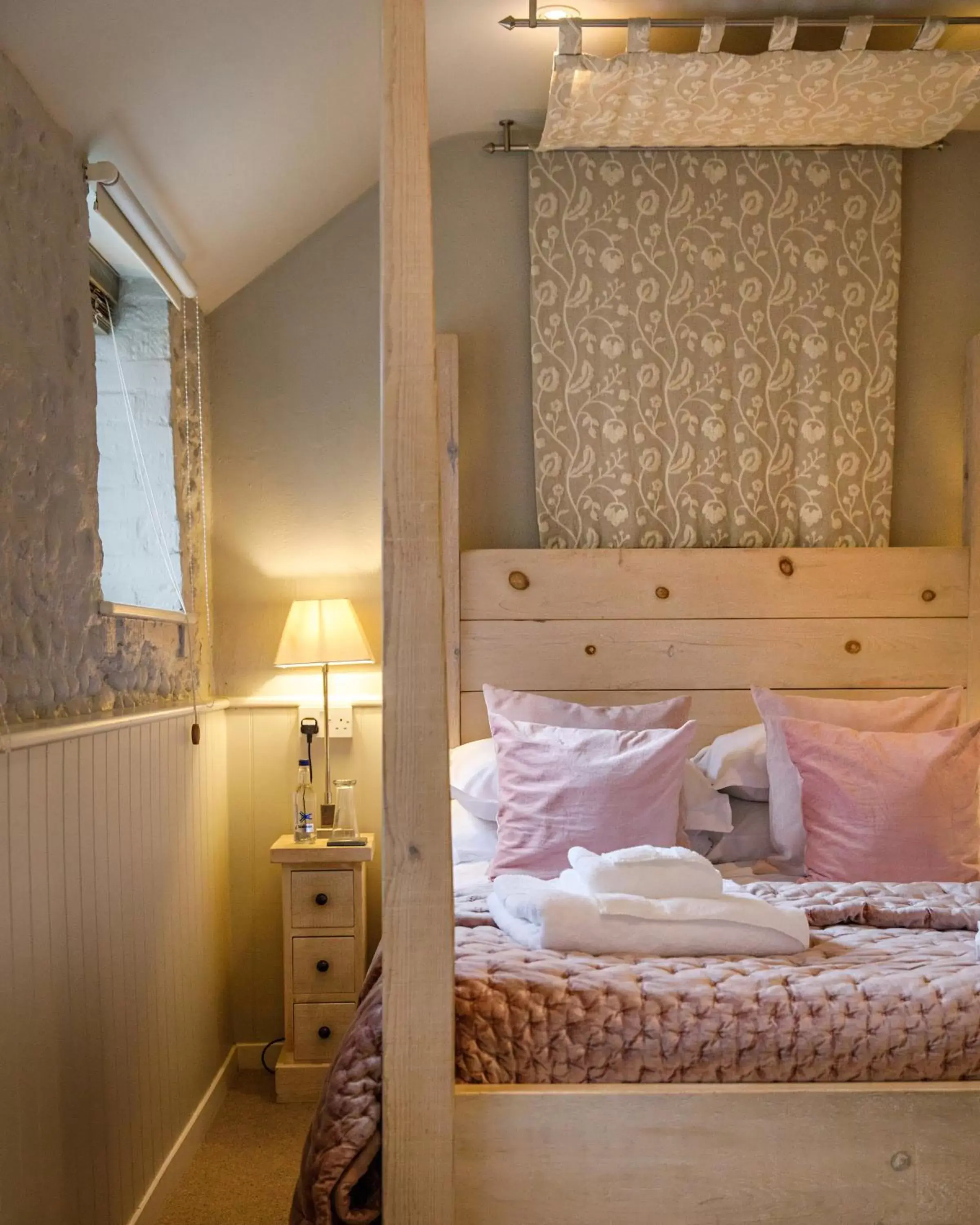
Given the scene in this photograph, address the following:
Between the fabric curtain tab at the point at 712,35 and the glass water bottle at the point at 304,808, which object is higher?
the fabric curtain tab at the point at 712,35

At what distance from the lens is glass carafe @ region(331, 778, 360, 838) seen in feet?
10.3

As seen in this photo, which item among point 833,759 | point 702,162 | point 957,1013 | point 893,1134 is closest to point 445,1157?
point 893,1134

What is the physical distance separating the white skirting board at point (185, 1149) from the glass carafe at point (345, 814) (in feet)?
2.31

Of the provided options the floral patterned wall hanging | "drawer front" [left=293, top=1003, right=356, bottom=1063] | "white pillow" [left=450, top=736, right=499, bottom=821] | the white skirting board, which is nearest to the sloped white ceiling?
the floral patterned wall hanging

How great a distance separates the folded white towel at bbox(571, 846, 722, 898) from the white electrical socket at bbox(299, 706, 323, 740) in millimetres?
1554

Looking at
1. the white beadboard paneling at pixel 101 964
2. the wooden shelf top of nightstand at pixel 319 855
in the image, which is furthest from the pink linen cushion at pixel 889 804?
the white beadboard paneling at pixel 101 964

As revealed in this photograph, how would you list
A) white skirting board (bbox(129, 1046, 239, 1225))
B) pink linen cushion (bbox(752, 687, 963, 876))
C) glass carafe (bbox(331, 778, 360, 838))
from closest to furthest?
white skirting board (bbox(129, 1046, 239, 1225))
pink linen cushion (bbox(752, 687, 963, 876))
glass carafe (bbox(331, 778, 360, 838))

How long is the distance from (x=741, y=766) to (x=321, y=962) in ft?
3.95

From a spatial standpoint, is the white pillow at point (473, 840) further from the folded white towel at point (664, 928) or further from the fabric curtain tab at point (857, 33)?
the fabric curtain tab at point (857, 33)

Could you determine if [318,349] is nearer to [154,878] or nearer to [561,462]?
[561,462]

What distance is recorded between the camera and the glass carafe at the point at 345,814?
3.14 m

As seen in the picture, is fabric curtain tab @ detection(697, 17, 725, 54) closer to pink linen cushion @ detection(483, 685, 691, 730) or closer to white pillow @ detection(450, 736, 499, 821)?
pink linen cushion @ detection(483, 685, 691, 730)

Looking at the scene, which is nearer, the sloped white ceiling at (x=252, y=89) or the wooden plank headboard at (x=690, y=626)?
the sloped white ceiling at (x=252, y=89)

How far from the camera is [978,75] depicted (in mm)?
2701
